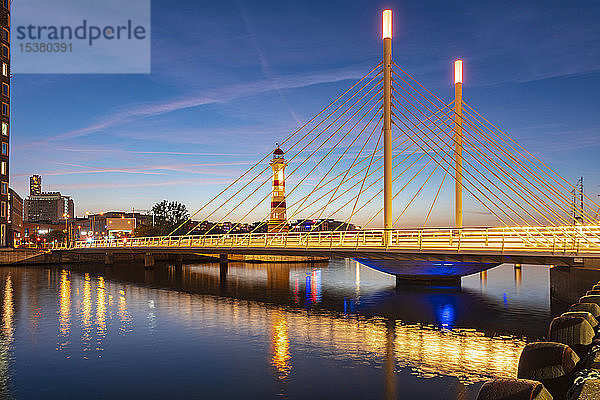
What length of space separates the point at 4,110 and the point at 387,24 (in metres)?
69.2

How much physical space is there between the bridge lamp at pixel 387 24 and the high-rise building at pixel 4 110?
221ft

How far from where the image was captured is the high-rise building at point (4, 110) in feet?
271

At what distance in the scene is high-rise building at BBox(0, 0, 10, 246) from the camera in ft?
271

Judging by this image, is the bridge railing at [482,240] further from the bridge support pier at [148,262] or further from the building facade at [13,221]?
the building facade at [13,221]

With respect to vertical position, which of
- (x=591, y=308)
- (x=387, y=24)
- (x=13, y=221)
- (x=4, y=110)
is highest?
(x=4, y=110)

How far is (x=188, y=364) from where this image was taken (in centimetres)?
2122

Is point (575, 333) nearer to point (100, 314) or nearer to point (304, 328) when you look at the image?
point (304, 328)

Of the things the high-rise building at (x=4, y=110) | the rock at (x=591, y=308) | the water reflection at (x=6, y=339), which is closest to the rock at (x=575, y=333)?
the rock at (x=591, y=308)

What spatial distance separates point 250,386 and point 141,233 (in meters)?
116

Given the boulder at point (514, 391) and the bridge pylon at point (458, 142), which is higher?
the bridge pylon at point (458, 142)

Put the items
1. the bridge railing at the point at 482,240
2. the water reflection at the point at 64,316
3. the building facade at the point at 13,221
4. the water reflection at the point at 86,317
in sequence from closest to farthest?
the water reflection at the point at 86,317
the water reflection at the point at 64,316
the bridge railing at the point at 482,240
the building facade at the point at 13,221

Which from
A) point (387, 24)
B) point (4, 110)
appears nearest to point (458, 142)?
point (387, 24)

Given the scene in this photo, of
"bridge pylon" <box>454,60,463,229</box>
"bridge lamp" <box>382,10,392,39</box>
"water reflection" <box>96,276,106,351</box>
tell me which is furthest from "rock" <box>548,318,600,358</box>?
"bridge lamp" <box>382,10,392,39</box>

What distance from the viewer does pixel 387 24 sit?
123ft
